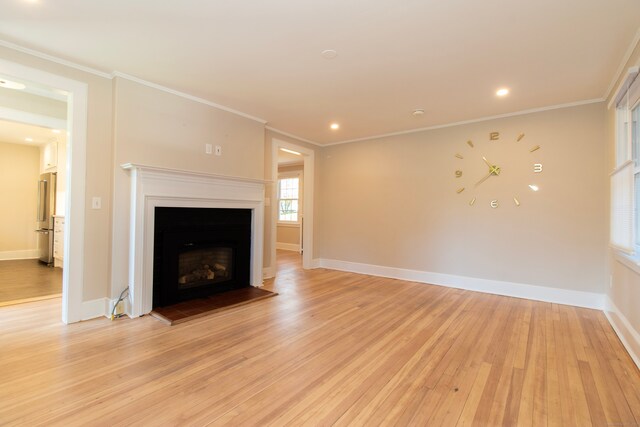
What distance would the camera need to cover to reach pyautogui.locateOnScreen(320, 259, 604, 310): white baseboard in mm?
3684

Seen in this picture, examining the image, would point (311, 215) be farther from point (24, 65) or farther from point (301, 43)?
point (24, 65)

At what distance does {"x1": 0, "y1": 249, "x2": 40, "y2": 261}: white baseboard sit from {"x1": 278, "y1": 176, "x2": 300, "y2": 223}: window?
18.5ft

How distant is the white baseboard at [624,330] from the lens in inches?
92.0

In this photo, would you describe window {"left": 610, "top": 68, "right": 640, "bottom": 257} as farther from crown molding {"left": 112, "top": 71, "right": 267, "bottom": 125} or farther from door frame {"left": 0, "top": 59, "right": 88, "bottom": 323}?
door frame {"left": 0, "top": 59, "right": 88, "bottom": 323}

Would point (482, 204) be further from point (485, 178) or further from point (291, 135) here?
point (291, 135)

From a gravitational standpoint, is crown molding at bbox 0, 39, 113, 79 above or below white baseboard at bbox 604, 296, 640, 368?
above

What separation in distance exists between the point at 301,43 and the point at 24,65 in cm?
248

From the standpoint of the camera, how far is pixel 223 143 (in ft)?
13.3

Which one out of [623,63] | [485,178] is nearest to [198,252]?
[485,178]

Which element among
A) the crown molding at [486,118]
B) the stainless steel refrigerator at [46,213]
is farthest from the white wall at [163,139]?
the stainless steel refrigerator at [46,213]

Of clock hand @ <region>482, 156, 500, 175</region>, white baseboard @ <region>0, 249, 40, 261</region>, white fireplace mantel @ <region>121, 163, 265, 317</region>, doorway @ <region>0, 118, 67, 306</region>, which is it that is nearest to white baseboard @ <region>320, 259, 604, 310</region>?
clock hand @ <region>482, 156, 500, 175</region>

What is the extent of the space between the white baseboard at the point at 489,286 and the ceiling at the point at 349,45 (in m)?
2.38

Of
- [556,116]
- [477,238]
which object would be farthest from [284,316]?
[556,116]

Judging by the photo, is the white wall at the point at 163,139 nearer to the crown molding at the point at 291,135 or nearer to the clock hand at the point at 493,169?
the crown molding at the point at 291,135
